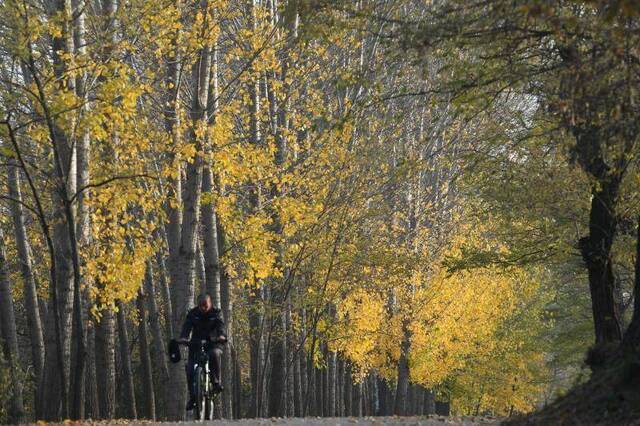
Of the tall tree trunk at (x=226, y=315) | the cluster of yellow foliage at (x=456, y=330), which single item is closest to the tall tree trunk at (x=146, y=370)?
the tall tree trunk at (x=226, y=315)

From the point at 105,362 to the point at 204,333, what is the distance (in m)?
7.89

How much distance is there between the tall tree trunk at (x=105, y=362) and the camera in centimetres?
1997

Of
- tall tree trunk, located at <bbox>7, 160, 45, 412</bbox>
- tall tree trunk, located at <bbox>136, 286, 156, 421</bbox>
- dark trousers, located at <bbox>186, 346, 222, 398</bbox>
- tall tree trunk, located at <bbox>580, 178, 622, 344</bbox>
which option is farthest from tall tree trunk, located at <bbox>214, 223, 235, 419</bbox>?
tall tree trunk, located at <bbox>580, 178, 622, 344</bbox>

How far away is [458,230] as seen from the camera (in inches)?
1527

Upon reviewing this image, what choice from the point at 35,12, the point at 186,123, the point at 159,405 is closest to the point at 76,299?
the point at 35,12

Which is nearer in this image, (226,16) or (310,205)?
(226,16)

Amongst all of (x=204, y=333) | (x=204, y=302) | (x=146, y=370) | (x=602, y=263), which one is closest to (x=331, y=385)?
(x=146, y=370)

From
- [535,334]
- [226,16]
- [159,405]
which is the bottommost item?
[159,405]

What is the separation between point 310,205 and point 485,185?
→ 5744 mm

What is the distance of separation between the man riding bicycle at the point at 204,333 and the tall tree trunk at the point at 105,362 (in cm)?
694

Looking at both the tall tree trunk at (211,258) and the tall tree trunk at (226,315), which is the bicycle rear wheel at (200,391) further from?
the tall tree trunk at (226,315)

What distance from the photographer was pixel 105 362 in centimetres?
2012

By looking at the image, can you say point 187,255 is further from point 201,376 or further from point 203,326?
point 201,376

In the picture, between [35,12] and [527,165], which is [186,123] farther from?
[527,165]
